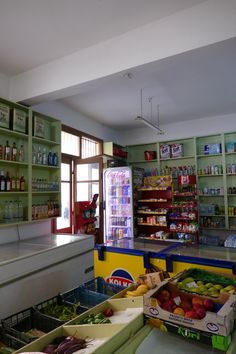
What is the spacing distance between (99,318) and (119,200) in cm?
445

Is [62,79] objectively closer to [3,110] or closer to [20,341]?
[3,110]

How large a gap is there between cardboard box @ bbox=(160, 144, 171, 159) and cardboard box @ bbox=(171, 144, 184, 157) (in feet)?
0.36

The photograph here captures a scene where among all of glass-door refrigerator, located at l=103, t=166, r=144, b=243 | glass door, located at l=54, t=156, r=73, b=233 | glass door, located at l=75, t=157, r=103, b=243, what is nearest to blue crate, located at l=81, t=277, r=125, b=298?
glass door, located at l=54, t=156, r=73, b=233

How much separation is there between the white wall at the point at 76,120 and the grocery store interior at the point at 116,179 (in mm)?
31

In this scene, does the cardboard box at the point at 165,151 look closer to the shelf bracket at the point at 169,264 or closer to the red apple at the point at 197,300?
the shelf bracket at the point at 169,264

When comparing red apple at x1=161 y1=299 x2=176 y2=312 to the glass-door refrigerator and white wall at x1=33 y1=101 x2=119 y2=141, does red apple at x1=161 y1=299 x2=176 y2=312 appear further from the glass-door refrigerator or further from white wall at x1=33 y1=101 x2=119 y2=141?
the glass-door refrigerator

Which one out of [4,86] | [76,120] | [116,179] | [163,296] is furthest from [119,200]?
[163,296]

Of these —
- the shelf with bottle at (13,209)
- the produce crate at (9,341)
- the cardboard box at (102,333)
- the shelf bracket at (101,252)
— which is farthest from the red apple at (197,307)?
the shelf with bottle at (13,209)

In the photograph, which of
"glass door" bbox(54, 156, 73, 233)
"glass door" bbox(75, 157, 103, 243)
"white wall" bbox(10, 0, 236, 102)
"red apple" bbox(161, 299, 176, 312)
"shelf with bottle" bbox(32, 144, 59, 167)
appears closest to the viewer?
"red apple" bbox(161, 299, 176, 312)

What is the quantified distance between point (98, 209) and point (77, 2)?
385 centimetres

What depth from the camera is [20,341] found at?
1.36 metres

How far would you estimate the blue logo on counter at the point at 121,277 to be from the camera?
2973 mm

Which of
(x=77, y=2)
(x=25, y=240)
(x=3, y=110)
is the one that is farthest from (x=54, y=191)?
(x=77, y=2)

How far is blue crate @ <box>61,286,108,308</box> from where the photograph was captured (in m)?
1.99
